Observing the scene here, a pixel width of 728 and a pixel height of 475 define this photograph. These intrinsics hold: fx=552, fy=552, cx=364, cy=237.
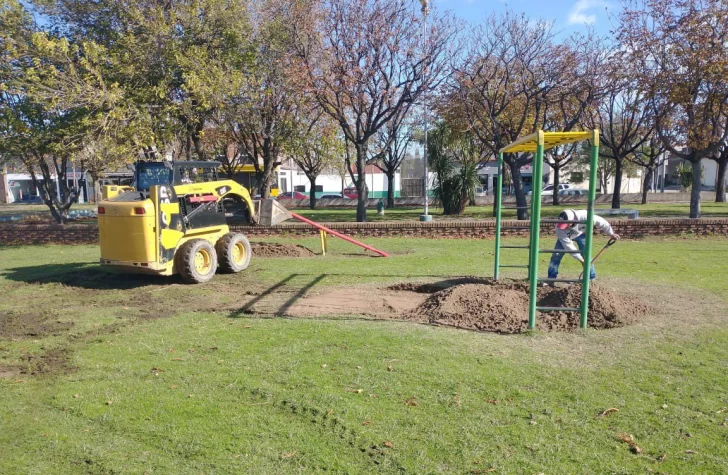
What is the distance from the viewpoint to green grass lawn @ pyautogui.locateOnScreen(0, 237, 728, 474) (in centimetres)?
403

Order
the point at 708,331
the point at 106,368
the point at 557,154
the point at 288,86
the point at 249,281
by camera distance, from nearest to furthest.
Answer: the point at 106,368 → the point at 708,331 → the point at 249,281 → the point at 288,86 → the point at 557,154

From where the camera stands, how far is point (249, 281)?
11008 millimetres

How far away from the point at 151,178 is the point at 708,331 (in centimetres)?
1029

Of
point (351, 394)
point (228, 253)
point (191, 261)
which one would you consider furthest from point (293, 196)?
point (351, 394)

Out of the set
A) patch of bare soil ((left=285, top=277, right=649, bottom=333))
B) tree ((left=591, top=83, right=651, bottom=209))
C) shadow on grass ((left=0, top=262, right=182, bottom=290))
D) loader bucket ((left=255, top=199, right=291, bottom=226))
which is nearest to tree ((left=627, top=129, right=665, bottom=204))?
tree ((left=591, top=83, right=651, bottom=209))

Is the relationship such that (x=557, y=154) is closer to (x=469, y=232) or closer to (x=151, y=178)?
(x=469, y=232)

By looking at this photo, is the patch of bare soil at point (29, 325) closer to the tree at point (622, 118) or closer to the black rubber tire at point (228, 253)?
the black rubber tire at point (228, 253)

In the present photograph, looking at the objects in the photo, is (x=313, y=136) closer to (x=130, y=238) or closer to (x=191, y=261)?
(x=191, y=261)

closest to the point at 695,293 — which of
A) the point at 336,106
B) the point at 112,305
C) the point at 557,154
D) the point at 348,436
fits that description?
the point at 348,436

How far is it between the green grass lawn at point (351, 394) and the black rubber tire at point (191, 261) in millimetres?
1474

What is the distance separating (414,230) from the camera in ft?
57.9

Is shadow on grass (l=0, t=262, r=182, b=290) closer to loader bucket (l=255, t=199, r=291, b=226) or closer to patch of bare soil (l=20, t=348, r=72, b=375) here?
loader bucket (l=255, t=199, r=291, b=226)

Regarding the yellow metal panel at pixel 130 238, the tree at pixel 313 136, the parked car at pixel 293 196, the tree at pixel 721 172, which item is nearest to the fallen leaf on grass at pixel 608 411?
the yellow metal panel at pixel 130 238

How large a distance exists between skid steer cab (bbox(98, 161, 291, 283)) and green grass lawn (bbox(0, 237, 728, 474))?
1.37 metres
